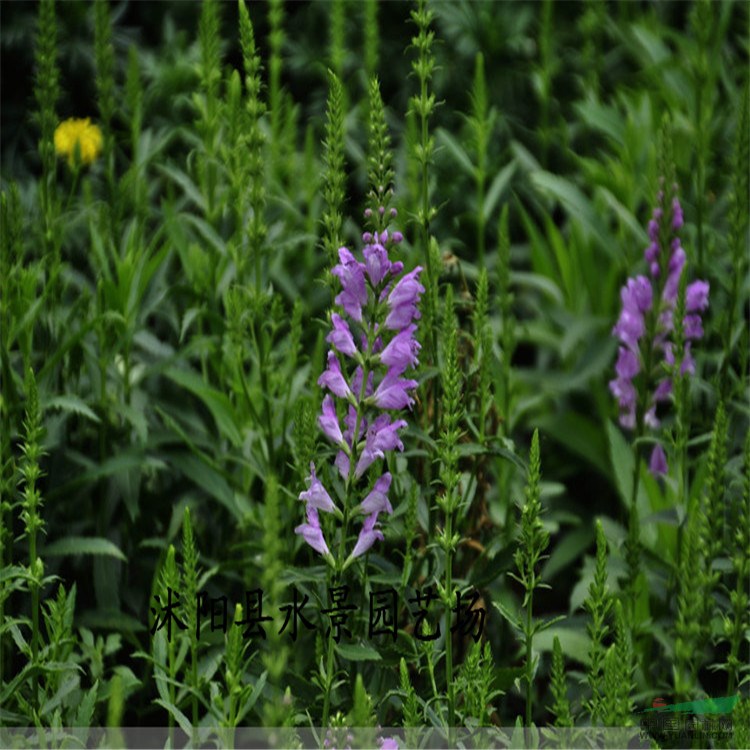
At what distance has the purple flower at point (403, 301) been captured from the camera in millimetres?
2416

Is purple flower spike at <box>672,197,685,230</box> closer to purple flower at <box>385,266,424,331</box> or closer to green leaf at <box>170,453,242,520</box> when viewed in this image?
purple flower at <box>385,266,424,331</box>

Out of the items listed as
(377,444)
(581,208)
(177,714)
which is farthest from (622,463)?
(177,714)

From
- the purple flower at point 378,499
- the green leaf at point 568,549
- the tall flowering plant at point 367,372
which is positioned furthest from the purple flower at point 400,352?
the green leaf at point 568,549

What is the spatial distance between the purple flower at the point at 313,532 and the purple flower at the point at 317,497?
13mm

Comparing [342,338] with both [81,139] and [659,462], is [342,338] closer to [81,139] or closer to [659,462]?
[659,462]

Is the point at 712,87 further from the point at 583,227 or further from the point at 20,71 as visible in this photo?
the point at 20,71

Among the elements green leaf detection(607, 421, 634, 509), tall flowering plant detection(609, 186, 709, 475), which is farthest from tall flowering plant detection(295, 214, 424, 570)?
green leaf detection(607, 421, 634, 509)

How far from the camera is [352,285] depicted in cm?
242

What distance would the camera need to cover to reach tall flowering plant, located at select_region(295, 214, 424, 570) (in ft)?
7.89

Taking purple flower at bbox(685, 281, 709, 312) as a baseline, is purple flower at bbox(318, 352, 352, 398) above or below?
above

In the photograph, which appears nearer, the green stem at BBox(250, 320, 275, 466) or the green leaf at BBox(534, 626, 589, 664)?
the green stem at BBox(250, 320, 275, 466)

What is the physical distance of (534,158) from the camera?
518 centimetres

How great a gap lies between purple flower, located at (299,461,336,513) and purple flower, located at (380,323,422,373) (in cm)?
26

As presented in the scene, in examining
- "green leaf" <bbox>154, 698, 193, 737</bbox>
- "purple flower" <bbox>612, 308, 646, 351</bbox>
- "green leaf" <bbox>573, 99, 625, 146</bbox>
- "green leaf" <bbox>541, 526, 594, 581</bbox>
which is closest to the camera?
"green leaf" <bbox>154, 698, 193, 737</bbox>
